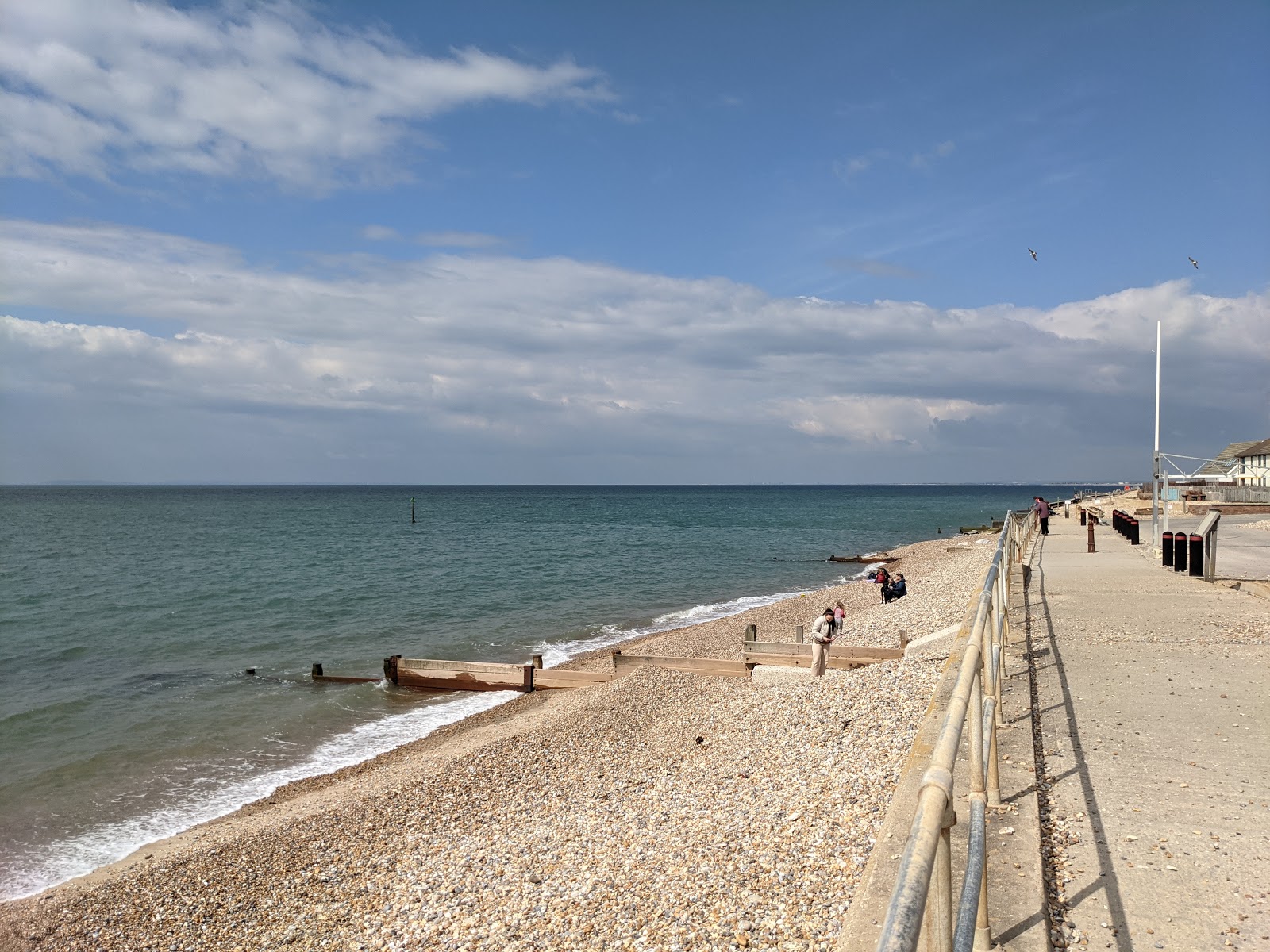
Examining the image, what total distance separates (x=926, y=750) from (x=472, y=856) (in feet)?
15.5

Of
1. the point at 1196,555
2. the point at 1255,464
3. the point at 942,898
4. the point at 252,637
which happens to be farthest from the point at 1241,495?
the point at 942,898

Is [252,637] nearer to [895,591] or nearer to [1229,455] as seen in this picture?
A: [895,591]

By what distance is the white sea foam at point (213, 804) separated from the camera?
1005 cm

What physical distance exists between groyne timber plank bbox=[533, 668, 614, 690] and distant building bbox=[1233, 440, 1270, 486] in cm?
6515

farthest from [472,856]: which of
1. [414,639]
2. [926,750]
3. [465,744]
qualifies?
[414,639]

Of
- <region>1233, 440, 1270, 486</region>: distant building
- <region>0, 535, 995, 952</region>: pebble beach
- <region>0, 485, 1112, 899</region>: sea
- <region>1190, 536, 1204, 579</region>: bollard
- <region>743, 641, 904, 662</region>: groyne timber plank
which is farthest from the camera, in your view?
<region>1233, 440, 1270, 486</region>: distant building

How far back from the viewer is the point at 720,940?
4871 mm

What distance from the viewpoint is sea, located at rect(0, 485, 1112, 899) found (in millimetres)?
12773

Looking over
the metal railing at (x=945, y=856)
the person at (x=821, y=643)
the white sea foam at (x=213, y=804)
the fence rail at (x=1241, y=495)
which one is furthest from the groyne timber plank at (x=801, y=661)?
the fence rail at (x=1241, y=495)

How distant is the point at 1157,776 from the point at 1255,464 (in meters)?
84.3

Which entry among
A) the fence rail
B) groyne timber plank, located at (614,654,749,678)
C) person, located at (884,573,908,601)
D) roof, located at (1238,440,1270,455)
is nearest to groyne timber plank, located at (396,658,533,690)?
groyne timber plank, located at (614,654,749,678)

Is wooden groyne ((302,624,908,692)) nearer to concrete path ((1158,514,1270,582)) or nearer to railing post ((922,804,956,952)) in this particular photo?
concrete path ((1158,514,1270,582))

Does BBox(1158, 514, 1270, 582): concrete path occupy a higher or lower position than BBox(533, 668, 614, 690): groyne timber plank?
higher

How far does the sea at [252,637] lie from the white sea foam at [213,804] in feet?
0.14
